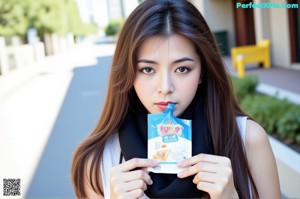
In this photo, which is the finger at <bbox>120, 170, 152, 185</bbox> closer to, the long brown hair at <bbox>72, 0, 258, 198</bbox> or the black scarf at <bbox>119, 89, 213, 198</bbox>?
the black scarf at <bbox>119, 89, 213, 198</bbox>

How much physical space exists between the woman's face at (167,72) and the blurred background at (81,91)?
0.36 m

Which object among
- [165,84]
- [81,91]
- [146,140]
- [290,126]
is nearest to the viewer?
[165,84]

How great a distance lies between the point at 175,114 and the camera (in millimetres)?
1362

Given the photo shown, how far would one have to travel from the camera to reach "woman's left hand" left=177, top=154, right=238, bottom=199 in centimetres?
117

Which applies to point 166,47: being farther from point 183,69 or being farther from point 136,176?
point 136,176

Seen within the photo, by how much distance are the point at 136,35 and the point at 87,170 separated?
20.6 inches

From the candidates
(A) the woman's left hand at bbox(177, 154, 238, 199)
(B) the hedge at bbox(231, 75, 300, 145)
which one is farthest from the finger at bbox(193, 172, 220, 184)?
(B) the hedge at bbox(231, 75, 300, 145)

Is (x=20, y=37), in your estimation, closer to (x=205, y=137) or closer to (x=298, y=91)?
(x=298, y=91)

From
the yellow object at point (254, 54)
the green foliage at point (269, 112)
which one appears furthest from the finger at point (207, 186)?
the yellow object at point (254, 54)

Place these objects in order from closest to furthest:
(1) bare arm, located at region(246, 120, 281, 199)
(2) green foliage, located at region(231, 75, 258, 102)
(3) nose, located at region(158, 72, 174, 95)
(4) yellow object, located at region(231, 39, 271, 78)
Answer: (3) nose, located at region(158, 72, 174, 95) < (1) bare arm, located at region(246, 120, 281, 199) < (2) green foliage, located at region(231, 75, 258, 102) < (4) yellow object, located at region(231, 39, 271, 78)

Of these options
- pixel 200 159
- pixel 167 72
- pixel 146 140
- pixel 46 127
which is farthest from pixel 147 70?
pixel 46 127

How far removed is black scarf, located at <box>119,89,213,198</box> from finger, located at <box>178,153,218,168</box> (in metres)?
0.05

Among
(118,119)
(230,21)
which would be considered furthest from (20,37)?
(118,119)

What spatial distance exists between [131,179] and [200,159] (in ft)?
0.69
